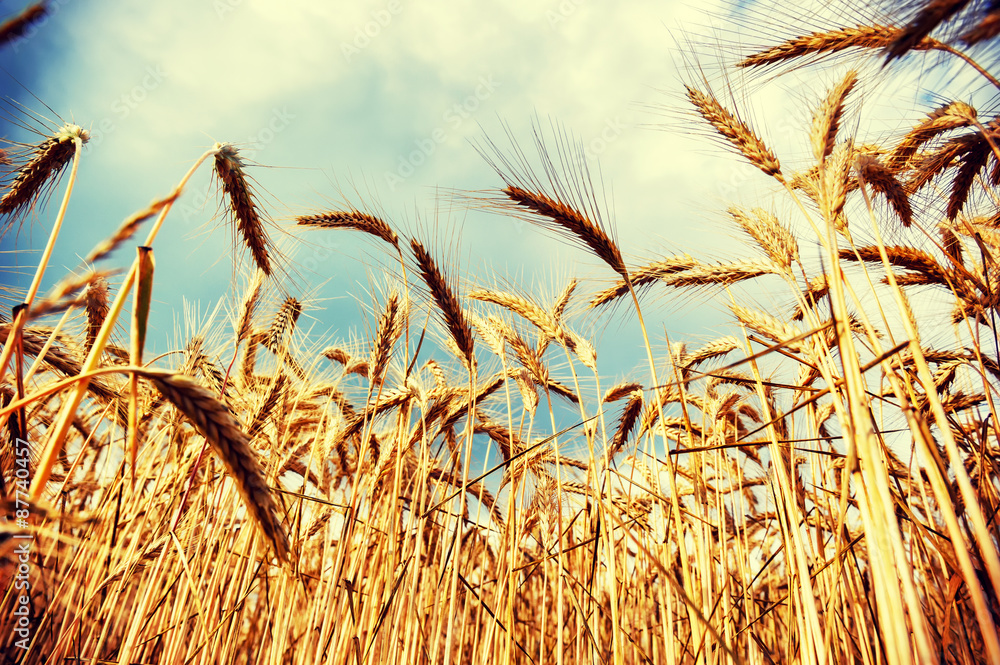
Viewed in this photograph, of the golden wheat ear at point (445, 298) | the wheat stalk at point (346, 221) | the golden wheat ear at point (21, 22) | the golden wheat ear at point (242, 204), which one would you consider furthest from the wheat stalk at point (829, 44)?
the golden wheat ear at point (21, 22)

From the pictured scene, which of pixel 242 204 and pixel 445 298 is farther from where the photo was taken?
pixel 445 298

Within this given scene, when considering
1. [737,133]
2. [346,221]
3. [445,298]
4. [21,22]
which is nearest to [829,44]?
[737,133]

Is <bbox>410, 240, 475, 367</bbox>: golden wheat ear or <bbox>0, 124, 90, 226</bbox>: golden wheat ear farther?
<bbox>410, 240, 475, 367</bbox>: golden wheat ear

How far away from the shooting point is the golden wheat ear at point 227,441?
2.97ft

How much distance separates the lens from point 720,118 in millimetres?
2201

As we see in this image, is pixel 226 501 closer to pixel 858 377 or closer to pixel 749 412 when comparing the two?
pixel 858 377

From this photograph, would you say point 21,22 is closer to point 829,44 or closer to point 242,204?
point 242,204

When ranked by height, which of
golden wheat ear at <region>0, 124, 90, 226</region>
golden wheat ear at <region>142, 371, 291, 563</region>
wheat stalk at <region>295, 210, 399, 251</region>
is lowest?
golden wheat ear at <region>142, 371, 291, 563</region>

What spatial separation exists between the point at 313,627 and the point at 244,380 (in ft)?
5.62

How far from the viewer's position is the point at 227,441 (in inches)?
37.5

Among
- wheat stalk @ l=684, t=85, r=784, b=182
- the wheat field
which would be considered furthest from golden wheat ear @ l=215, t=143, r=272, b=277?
wheat stalk @ l=684, t=85, r=784, b=182

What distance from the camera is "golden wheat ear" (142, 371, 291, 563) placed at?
91 cm

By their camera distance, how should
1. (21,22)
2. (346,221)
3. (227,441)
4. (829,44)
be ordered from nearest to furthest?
1. (227,441)
2. (21,22)
3. (829,44)
4. (346,221)

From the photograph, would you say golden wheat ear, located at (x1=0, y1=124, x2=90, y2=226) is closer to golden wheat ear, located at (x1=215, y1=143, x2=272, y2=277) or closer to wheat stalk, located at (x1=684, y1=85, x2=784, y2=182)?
golden wheat ear, located at (x1=215, y1=143, x2=272, y2=277)
